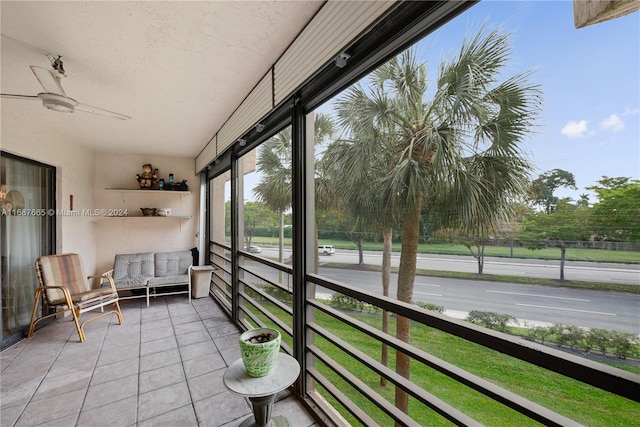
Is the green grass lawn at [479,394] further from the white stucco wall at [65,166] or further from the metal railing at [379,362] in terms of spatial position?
the white stucco wall at [65,166]

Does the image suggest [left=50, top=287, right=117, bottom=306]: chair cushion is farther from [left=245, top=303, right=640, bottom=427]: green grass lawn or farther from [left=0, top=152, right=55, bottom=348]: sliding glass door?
[left=245, top=303, right=640, bottom=427]: green grass lawn

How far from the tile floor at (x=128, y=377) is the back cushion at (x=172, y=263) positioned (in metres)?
1.19

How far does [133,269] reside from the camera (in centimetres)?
436

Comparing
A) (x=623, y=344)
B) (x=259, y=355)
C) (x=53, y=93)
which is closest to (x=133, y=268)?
(x=53, y=93)

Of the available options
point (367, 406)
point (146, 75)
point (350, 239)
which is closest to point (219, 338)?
point (367, 406)

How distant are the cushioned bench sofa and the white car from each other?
333 centimetres

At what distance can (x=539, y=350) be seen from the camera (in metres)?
0.81

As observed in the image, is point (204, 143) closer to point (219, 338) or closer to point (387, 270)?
point (219, 338)

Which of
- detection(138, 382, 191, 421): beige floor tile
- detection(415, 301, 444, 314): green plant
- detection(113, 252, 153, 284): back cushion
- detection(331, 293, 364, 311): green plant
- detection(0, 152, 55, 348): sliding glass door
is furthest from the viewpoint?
detection(113, 252, 153, 284): back cushion

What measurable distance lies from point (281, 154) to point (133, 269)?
12.2ft

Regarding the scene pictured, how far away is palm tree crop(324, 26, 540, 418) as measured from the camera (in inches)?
37.9

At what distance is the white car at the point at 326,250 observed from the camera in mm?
1783

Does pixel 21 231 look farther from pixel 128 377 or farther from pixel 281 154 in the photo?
pixel 281 154

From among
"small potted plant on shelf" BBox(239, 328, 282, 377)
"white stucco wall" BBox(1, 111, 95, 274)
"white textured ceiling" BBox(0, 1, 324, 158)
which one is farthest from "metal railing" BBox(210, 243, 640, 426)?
"white stucco wall" BBox(1, 111, 95, 274)
